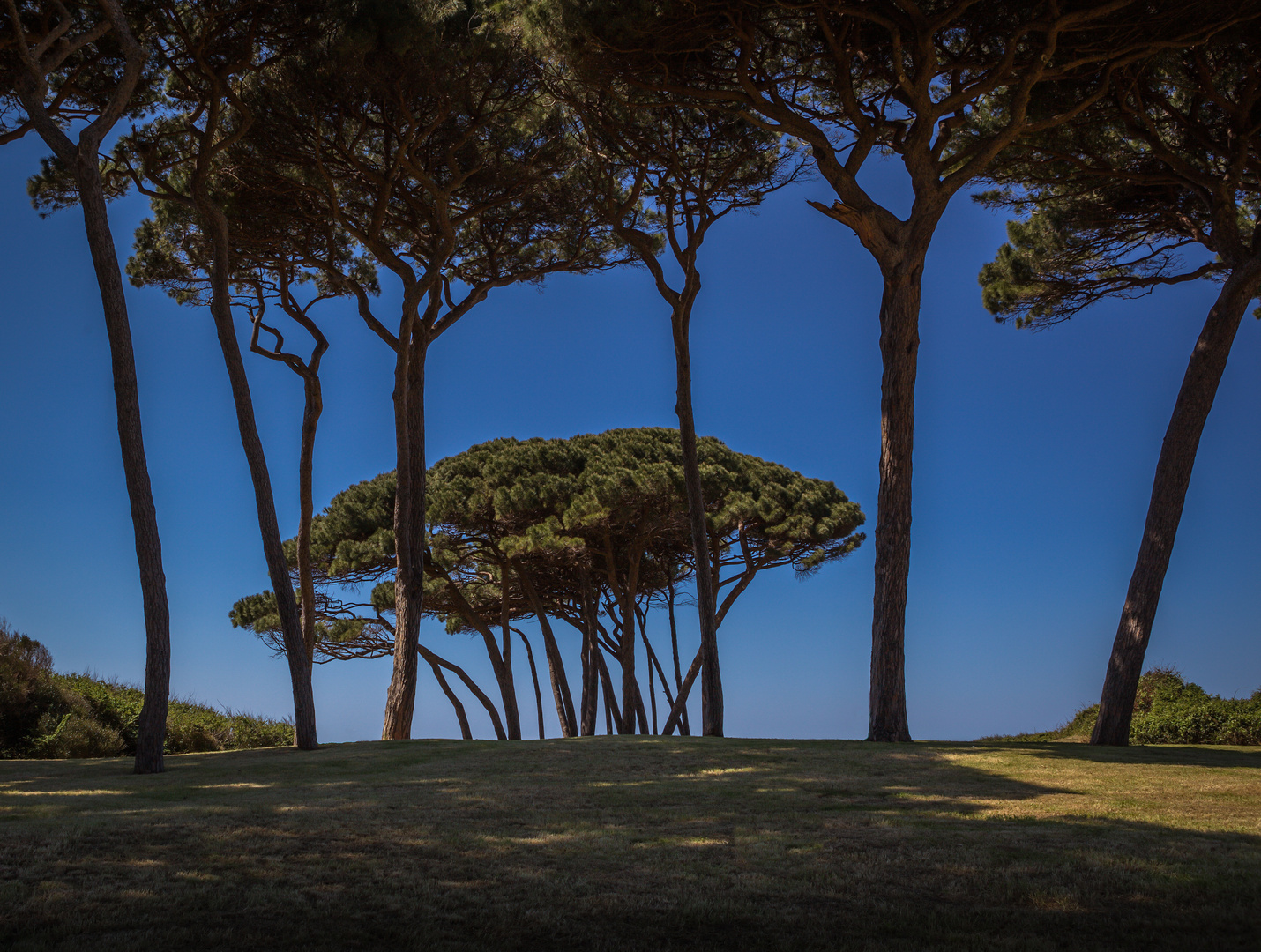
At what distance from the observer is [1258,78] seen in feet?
37.0

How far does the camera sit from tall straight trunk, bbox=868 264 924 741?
9.38 metres

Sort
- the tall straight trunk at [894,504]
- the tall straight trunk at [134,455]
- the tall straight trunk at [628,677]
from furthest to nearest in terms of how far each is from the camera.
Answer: the tall straight trunk at [628,677]
the tall straight trunk at [894,504]
the tall straight trunk at [134,455]

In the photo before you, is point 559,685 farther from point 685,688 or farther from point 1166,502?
point 1166,502

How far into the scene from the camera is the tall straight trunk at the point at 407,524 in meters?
12.1

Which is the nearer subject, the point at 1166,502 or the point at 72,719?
the point at 1166,502

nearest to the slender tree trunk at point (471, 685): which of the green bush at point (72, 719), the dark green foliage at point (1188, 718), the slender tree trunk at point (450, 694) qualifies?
the slender tree trunk at point (450, 694)

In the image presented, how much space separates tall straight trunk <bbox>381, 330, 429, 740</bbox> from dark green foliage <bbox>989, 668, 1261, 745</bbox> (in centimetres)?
792

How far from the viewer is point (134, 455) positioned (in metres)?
8.47

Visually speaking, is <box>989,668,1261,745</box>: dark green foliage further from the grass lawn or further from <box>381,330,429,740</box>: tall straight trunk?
<box>381,330,429,740</box>: tall straight trunk

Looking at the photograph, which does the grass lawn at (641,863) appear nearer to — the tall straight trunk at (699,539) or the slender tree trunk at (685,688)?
the tall straight trunk at (699,539)

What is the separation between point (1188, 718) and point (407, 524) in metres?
10.6

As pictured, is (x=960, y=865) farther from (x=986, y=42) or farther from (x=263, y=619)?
(x=263, y=619)

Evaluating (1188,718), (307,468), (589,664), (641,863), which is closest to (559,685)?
(589,664)

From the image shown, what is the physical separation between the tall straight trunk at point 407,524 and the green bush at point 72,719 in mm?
2574
